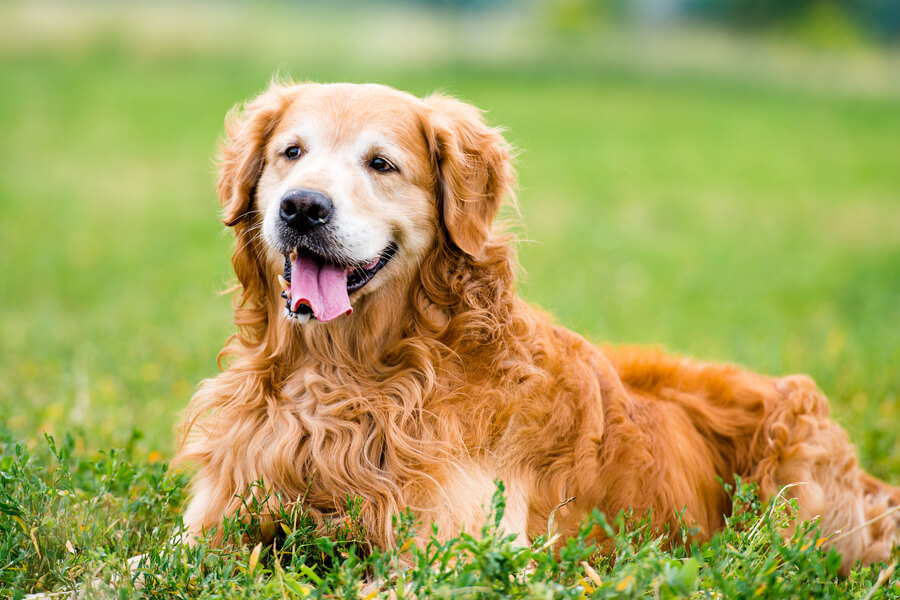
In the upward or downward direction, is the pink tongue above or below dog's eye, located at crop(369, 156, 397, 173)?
below

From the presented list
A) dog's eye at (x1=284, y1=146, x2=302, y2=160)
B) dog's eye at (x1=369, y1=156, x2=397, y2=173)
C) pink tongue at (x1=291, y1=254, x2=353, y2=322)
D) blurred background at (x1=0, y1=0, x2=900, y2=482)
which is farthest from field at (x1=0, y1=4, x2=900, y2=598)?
dog's eye at (x1=284, y1=146, x2=302, y2=160)

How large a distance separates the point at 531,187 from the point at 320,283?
11.4m

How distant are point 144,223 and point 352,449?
28.9 ft

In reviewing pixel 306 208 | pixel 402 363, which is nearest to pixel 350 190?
pixel 306 208

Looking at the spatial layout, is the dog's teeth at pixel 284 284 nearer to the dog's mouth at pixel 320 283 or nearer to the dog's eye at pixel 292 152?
the dog's mouth at pixel 320 283

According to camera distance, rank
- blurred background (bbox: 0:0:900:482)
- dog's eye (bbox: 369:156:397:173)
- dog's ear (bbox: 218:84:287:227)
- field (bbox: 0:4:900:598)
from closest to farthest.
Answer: field (bbox: 0:4:900:598) < dog's eye (bbox: 369:156:397:173) < dog's ear (bbox: 218:84:287:227) < blurred background (bbox: 0:0:900:482)

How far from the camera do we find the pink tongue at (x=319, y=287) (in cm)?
342

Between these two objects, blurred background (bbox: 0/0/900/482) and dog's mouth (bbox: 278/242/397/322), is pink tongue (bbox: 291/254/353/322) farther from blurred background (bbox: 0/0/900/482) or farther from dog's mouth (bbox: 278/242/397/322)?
blurred background (bbox: 0/0/900/482)

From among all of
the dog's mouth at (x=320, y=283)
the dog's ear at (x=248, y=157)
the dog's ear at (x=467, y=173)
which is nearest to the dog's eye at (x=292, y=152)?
the dog's ear at (x=248, y=157)

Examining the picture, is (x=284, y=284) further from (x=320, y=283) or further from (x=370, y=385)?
(x=370, y=385)

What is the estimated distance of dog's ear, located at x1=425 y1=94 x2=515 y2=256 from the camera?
3.65 m

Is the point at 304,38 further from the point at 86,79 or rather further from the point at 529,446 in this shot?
the point at 529,446

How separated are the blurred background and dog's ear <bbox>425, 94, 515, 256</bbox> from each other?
0.26 meters

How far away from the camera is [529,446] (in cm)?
360
